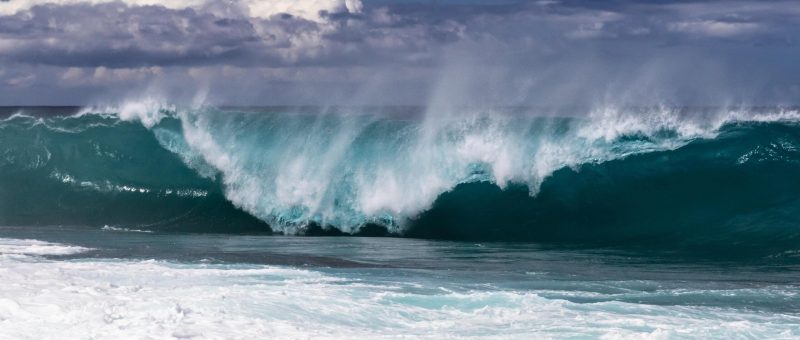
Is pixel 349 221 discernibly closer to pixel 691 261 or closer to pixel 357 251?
pixel 357 251

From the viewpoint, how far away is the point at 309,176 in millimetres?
21578

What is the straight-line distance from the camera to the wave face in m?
18.9

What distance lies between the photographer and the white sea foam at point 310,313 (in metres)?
8.92

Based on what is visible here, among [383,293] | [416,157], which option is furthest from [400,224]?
[383,293]

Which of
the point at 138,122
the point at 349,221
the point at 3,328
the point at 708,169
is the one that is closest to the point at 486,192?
the point at 349,221

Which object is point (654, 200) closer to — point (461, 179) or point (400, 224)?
point (461, 179)

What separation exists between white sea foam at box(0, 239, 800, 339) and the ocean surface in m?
0.04

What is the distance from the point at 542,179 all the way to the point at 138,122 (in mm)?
10170

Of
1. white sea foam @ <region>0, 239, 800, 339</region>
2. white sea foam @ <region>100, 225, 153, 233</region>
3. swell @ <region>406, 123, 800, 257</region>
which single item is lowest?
white sea foam @ <region>0, 239, 800, 339</region>

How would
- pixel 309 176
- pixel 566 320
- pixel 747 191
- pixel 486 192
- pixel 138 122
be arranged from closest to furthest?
pixel 566 320, pixel 747 191, pixel 486 192, pixel 309 176, pixel 138 122

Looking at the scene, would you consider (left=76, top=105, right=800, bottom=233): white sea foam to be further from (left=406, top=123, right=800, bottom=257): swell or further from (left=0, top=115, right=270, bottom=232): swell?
(left=0, top=115, right=270, bottom=232): swell

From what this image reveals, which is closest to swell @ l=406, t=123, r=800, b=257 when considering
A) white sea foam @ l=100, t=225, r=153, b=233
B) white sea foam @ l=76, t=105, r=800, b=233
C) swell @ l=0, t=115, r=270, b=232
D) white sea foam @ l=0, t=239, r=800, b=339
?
white sea foam @ l=76, t=105, r=800, b=233

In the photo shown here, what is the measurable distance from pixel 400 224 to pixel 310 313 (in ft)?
32.3

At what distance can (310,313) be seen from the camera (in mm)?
9734
